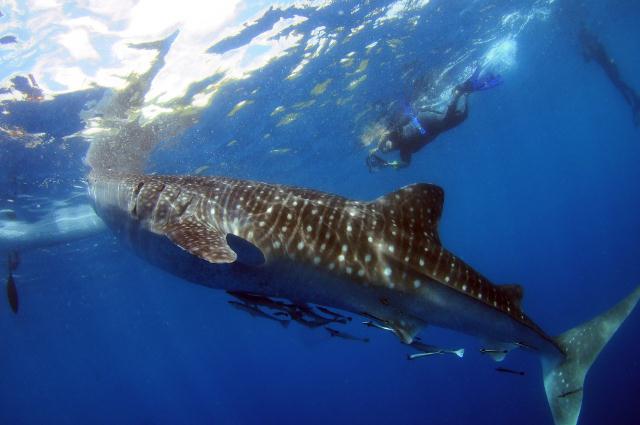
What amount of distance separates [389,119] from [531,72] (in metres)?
17.6

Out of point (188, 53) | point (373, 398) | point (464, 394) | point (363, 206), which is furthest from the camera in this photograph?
point (373, 398)

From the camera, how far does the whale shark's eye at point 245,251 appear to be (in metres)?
4.04

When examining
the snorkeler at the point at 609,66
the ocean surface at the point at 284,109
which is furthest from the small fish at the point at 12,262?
the snorkeler at the point at 609,66

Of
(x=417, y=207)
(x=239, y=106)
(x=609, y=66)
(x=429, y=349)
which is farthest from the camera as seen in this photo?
(x=609, y=66)

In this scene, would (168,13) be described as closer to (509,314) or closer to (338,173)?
(509,314)

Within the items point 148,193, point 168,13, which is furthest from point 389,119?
point 148,193

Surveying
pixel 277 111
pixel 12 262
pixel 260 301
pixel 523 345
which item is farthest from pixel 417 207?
pixel 277 111

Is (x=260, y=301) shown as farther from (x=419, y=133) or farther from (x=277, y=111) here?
(x=277, y=111)

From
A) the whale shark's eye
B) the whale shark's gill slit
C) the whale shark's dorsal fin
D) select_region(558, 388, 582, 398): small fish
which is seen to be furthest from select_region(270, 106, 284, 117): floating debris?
select_region(558, 388, 582, 398): small fish

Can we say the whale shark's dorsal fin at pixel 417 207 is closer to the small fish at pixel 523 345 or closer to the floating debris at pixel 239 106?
the small fish at pixel 523 345

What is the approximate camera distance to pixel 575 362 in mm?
5176

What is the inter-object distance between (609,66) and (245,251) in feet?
120

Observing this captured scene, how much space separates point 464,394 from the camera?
37.5 meters

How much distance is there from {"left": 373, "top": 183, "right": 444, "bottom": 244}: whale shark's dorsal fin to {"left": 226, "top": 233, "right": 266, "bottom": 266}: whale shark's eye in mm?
1590
